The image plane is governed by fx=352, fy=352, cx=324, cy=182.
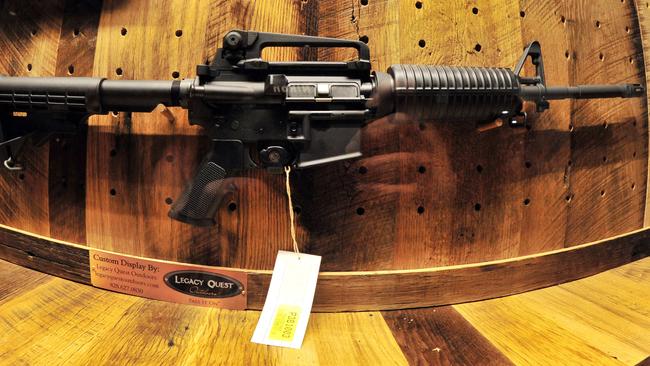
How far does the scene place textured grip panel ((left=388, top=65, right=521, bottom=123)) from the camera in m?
0.60

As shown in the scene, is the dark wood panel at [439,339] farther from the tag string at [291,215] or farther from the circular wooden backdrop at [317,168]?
the tag string at [291,215]

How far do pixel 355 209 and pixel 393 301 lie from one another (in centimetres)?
20

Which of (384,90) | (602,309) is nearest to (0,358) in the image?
(384,90)

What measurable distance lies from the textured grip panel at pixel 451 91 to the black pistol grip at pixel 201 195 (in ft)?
1.12

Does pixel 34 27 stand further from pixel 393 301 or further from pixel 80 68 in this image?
pixel 393 301

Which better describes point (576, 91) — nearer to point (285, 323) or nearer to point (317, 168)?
point (317, 168)

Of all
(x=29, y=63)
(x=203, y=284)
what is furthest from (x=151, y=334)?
(x=29, y=63)

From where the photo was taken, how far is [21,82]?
62 centimetres

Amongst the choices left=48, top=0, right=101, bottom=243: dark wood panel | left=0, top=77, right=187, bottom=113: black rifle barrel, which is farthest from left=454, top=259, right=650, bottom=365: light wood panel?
left=48, top=0, right=101, bottom=243: dark wood panel

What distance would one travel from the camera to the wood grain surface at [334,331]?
0.56m

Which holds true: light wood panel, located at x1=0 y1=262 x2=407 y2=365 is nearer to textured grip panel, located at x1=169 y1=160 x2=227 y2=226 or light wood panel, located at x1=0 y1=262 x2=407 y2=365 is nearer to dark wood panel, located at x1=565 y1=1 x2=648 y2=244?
textured grip panel, located at x1=169 y1=160 x2=227 y2=226

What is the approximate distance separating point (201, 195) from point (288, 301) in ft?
0.82

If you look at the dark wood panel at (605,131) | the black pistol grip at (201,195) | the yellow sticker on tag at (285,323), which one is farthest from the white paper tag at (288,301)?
the dark wood panel at (605,131)

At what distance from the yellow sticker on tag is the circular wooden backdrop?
100 mm
